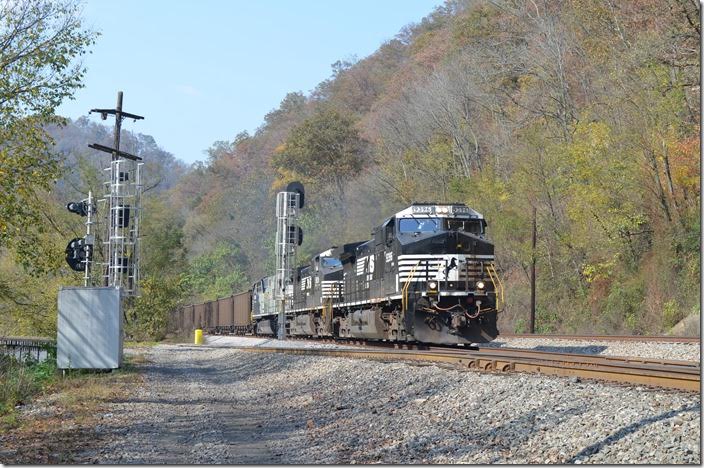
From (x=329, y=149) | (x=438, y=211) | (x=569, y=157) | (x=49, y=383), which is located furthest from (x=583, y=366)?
(x=329, y=149)

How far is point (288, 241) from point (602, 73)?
16620mm

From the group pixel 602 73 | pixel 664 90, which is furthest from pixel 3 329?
pixel 602 73

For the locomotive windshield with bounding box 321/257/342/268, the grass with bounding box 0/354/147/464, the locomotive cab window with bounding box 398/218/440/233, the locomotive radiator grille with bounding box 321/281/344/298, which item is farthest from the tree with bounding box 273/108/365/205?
the locomotive cab window with bounding box 398/218/440/233

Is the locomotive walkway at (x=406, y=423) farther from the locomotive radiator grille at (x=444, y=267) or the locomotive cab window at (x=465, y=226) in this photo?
the locomotive cab window at (x=465, y=226)

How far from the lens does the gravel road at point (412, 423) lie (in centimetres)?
824

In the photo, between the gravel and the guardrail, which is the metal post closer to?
the guardrail

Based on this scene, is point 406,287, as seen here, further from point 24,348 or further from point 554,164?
point 554,164

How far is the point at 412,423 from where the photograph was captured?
10617 mm

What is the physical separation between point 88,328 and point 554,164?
21.7m

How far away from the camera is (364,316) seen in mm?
24484

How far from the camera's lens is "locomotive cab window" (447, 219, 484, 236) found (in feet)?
66.5

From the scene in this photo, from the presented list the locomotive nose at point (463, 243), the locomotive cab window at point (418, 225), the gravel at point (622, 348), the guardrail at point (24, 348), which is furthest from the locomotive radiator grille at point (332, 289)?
the locomotive nose at point (463, 243)

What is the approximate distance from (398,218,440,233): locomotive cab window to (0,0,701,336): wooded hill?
7.38 m

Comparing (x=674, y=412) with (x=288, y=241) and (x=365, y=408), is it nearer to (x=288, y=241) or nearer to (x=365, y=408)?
(x=365, y=408)
